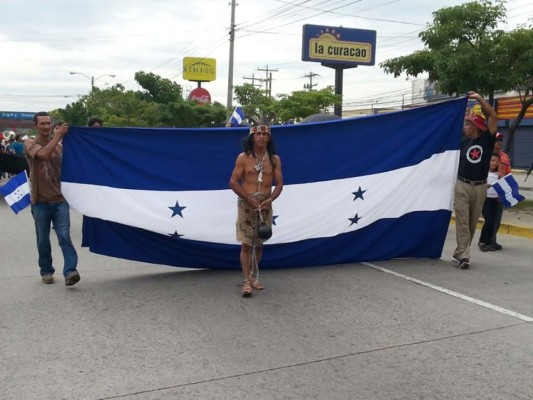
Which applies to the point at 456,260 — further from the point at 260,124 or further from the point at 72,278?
the point at 72,278

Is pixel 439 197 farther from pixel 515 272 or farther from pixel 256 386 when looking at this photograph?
pixel 256 386

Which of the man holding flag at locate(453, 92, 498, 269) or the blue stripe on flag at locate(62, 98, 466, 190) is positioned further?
the man holding flag at locate(453, 92, 498, 269)

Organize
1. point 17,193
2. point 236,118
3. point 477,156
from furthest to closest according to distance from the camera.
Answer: point 236,118, point 477,156, point 17,193

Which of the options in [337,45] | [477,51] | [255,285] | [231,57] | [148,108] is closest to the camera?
Answer: [255,285]

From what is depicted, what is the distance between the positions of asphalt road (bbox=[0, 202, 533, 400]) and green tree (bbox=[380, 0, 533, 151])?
6.35 metres

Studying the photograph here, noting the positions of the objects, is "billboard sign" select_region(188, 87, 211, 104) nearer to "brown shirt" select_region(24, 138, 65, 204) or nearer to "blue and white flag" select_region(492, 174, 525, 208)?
"blue and white flag" select_region(492, 174, 525, 208)

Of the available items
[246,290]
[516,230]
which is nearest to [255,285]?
[246,290]

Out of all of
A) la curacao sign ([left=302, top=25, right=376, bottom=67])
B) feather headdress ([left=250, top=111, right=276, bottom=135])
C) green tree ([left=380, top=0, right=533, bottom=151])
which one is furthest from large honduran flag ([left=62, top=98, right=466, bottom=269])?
la curacao sign ([left=302, top=25, right=376, bottom=67])

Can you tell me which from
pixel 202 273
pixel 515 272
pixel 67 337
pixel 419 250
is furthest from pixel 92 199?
pixel 515 272

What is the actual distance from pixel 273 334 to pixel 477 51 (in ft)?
31.9

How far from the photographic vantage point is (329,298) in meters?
5.75

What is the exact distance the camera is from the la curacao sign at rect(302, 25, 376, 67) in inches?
996

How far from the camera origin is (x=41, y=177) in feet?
20.1

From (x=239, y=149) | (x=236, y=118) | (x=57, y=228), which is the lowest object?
(x=57, y=228)
